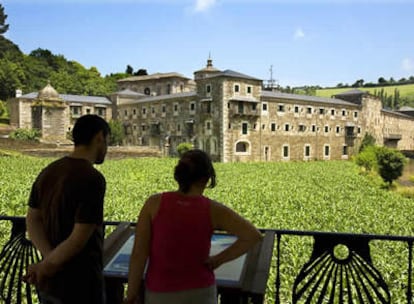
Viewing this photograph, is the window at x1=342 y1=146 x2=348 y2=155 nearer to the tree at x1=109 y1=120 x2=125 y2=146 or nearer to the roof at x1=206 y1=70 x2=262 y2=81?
the roof at x1=206 y1=70 x2=262 y2=81

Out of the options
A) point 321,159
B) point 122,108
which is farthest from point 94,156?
point 122,108

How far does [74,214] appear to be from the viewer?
7.91 ft

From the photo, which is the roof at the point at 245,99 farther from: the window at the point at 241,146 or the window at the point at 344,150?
the window at the point at 344,150

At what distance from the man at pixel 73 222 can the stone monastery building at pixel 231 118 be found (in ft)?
131

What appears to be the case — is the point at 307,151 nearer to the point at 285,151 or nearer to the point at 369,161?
the point at 285,151

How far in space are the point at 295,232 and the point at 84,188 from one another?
162 centimetres

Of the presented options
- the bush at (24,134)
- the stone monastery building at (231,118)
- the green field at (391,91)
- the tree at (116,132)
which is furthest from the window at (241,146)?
the green field at (391,91)

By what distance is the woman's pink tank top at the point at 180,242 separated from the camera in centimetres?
214

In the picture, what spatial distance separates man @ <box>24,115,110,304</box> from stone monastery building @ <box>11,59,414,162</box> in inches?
1570

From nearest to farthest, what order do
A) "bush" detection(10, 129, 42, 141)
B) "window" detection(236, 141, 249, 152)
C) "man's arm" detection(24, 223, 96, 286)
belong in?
"man's arm" detection(24, 223, 96, 286) < "bush" detection(10, 129, 42, 141) < "window" detection(236, 141, 249, 152)

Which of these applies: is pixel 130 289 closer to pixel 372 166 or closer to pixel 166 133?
Result: pixel 372 166

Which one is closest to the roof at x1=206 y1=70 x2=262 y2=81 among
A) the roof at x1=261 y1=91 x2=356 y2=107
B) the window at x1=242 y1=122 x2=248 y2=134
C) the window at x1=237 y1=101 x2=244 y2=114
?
the window at x1=237 y1=101 x2=244 y2=114

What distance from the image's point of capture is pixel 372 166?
4003cm

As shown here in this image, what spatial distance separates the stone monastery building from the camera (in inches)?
1702
